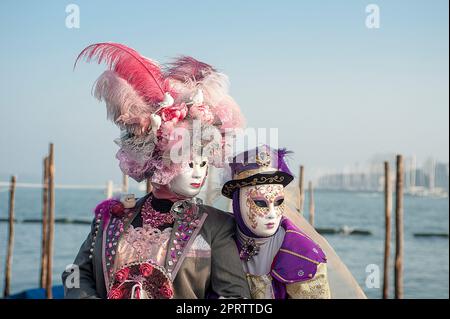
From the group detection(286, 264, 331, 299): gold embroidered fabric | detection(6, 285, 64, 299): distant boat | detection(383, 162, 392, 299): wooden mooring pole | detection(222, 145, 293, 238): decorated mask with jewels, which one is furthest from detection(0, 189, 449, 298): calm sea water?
detection(222, 145, 293, 238): decorated mask with jewels

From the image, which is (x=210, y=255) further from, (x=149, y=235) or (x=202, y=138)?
(x=202, y=138)

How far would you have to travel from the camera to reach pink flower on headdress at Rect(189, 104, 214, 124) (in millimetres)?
2508

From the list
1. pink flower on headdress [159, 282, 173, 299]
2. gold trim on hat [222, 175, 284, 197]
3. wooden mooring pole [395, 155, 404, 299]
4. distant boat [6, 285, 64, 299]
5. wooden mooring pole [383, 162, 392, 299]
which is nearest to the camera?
pink flower on headdress [159, 282, 173, 299]

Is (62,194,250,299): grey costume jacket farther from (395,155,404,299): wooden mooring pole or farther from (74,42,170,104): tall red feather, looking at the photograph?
(395,155,404,299): wooden mooring pole

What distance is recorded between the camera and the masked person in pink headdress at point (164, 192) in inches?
96.9

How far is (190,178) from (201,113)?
0.27 metres

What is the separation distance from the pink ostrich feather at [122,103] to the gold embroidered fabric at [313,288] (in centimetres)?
92

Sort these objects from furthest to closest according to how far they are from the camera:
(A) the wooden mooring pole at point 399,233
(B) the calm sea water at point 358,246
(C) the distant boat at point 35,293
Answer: (B) the calm sea water at point 358,246 → (A) the wooden mooring pole at point 399,233 → (C) the distant boat at point 35,293

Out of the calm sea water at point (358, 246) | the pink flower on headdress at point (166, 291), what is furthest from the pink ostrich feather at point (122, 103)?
the calm sea water at point (358, 246)

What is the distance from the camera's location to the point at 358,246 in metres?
29.0

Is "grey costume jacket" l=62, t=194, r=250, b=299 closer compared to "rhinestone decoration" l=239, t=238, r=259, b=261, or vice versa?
"grey costume jacket" l=62, t=194, r=250, b=299

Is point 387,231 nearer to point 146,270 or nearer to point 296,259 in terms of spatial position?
point 296,259

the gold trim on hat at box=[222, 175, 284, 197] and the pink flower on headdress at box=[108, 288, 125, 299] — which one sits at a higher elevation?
the gold trim on hat at box=[222, 175, 284, 197]

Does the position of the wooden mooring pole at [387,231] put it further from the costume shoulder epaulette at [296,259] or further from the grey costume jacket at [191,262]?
the grey costume jacket at [191,262]
